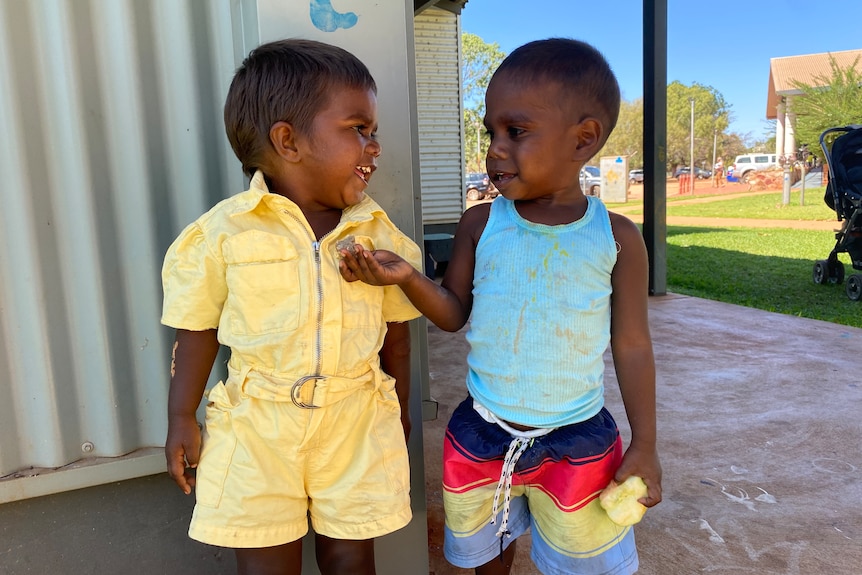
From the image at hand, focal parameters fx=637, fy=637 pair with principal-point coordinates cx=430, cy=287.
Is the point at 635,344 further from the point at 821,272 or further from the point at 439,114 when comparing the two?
the point at 439,114

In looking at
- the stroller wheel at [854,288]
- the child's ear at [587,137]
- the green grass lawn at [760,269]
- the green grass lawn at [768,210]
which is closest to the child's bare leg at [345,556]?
the child's ear at [587,137]

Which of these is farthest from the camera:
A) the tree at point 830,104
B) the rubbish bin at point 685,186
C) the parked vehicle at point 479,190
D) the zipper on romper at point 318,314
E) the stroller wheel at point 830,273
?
the rubbish bin at point 685,186

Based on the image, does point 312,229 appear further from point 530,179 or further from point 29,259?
point 29,259

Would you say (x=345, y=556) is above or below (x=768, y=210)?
below

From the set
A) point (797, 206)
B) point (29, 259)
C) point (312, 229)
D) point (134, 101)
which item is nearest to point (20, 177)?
point (29, 259)

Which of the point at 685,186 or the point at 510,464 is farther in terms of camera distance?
the point at 685,186

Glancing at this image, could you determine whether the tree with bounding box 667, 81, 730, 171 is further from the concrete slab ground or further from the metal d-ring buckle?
the metal d-ring buckle

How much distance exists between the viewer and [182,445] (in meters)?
1.42

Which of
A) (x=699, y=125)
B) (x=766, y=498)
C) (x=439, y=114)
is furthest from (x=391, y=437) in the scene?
(x=699, y=125)

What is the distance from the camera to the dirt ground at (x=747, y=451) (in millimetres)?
2078

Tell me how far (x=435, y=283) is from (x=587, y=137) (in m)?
0.48

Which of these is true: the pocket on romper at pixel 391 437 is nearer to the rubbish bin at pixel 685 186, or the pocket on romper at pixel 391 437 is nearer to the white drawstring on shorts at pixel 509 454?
the white drawstring on shorts at pixel 509 454

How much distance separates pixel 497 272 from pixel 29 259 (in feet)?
3.77

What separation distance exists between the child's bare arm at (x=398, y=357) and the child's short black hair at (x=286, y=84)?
53 centimetres
